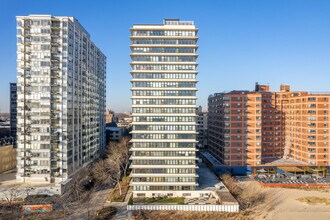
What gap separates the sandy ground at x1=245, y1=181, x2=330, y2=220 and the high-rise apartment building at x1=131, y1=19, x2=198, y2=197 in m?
17.3

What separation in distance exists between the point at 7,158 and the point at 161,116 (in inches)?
2093

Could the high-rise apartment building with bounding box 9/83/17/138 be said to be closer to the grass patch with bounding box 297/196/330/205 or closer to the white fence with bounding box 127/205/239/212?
the white fence with bounding box 127/205/239/212

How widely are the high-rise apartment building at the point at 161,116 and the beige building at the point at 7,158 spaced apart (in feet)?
146

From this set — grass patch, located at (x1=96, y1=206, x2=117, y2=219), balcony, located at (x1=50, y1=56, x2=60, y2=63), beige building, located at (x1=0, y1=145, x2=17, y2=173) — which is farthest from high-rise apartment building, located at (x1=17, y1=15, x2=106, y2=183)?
Result: grass patch, located at (x1=96, y1=206, x2=117, y2=219)

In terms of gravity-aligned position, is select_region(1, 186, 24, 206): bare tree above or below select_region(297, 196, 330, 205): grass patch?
above

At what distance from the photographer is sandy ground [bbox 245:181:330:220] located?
50.6 meters

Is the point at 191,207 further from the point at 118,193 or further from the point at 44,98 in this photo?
the point at 44,98

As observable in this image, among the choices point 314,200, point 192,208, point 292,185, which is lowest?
point 314,200

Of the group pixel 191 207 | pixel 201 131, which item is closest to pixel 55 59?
pixel 191 207

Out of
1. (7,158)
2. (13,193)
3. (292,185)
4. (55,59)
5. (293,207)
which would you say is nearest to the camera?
(293,207)

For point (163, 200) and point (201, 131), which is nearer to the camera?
point (163, 200)

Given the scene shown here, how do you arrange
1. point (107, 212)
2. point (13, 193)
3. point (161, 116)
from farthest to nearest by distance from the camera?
1. point (161, 116)
2. point (13, 193)
3. point (107, 212)

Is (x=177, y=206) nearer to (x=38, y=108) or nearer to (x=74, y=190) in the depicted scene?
(x=74, y=190)

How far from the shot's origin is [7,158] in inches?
2997
